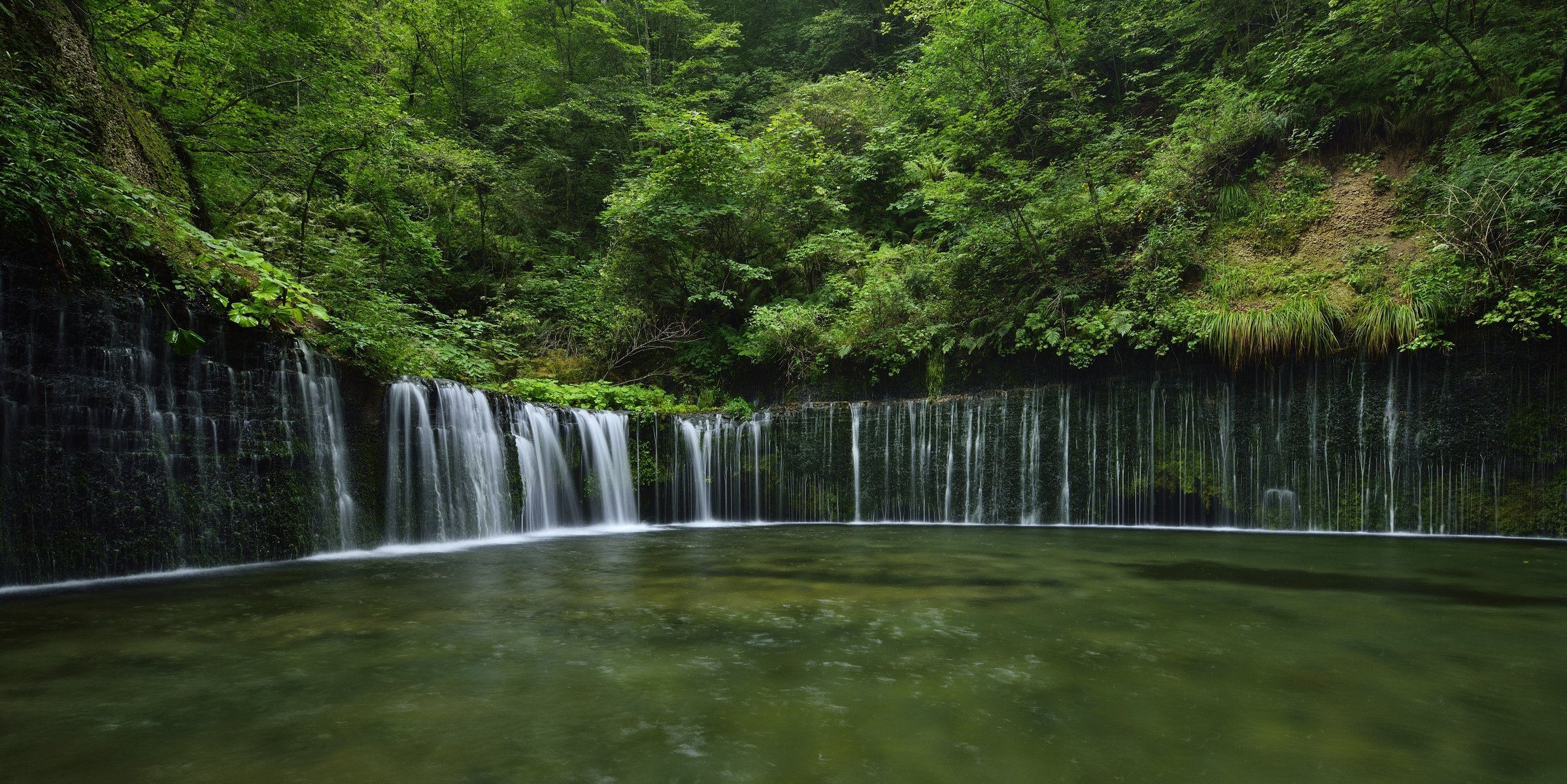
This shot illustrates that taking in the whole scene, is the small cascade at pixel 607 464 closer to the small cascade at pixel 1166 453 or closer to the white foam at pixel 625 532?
the white foam at pixel 625 532

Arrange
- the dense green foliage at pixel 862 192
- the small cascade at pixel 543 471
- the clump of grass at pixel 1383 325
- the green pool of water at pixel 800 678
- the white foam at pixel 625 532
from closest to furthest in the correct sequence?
1. the green pool of water at pixel 800 678
2. the white foam at pixel 625 532
3. the dense green foliage at pixel 862 192
4. the clump of grass at pixel 1383 325
5. the small cascade at pixel 543 471

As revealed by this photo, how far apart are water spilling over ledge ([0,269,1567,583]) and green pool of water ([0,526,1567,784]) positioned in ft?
3.20

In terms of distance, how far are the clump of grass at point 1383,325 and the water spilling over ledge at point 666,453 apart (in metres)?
0.28

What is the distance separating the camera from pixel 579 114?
19328 mm

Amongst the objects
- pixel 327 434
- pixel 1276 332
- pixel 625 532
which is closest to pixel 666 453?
pixel 625 532

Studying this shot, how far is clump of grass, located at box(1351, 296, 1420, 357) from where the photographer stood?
7.98 metres

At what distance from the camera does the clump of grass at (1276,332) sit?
28.0ft

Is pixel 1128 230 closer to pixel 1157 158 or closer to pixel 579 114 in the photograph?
pixel 1157 158

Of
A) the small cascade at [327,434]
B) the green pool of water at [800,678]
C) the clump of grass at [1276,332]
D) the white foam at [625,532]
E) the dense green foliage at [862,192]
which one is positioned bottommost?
the white foam at [625,532]

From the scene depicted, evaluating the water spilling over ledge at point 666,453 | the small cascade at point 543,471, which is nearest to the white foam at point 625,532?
the water spilling over ledge at point 666,453

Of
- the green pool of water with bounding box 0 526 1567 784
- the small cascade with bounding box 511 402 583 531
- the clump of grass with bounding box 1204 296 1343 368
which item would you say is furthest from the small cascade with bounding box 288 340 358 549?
the clump of grass with bounding box 1204 296 1343 368

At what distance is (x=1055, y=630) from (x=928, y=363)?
25.7 ft

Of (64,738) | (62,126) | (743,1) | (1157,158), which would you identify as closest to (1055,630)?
(64,738)

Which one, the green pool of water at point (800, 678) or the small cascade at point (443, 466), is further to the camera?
the small cascade at point (443, 466)
